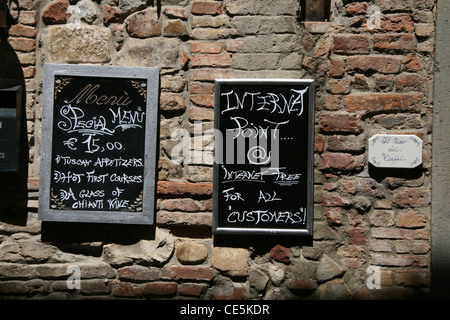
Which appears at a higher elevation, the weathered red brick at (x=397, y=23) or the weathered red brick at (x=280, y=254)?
the weathered red brick at (x=397, y=23)

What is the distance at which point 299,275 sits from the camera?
262 centimetres

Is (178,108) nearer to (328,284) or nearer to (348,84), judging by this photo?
(348,84)

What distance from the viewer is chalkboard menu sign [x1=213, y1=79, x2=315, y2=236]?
2.60m

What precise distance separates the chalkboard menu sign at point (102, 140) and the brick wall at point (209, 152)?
10cm

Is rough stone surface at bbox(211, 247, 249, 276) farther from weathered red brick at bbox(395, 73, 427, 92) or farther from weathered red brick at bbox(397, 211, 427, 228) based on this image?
weathered red brick at bbox(395, 73, 427, 92)

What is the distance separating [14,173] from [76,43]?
0.96 m

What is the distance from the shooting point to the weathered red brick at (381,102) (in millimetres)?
2574

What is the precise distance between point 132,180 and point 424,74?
2.00 metres

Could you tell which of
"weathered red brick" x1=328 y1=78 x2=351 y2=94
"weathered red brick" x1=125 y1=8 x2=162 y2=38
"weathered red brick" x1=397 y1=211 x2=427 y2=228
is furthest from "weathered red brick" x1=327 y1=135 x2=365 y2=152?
"weathered red brick" x1=125 y1=8 x2=162 y2=38

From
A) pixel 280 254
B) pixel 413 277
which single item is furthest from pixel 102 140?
pixel 413 277

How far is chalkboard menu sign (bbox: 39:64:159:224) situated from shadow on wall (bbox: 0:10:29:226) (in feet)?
0.74

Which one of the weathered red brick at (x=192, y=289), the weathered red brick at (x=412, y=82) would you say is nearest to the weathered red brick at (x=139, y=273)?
the weathered red brick at (x=192, y=289)

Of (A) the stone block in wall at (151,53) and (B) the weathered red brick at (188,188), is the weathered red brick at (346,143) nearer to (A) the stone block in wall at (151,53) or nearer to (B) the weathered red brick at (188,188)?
(B) the weathered red brick at (188,188)

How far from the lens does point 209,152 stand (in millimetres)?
2643
